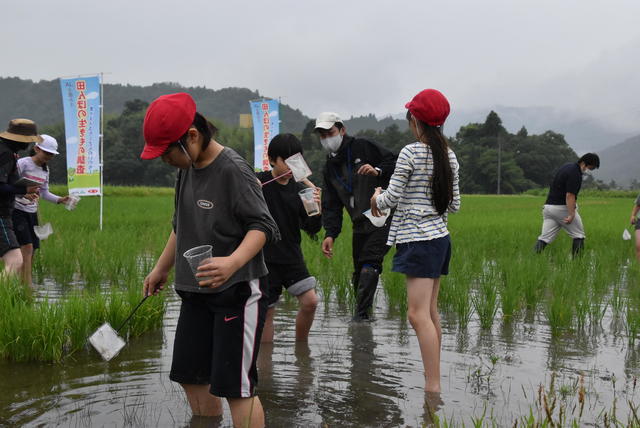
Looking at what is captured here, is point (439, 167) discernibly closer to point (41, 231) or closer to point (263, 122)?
point (41, 231)

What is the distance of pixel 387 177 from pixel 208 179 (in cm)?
250

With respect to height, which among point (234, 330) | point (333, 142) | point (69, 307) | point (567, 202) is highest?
point (333, 142)

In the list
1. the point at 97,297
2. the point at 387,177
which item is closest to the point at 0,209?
the point at 97,297

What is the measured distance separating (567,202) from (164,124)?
6.07 meters

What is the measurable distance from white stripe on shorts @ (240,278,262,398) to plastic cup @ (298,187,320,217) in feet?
4.54

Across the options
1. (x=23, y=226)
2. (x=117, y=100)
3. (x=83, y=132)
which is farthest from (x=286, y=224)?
(x=117, y=100)

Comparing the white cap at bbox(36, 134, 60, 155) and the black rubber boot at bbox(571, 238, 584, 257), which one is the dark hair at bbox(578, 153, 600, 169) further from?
the white cap at bbox(36, 134, 60, 155)

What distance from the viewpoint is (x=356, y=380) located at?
11.0ft

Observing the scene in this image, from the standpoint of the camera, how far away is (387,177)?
14.8 feet

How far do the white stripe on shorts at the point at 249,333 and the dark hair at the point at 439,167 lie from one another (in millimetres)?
1097

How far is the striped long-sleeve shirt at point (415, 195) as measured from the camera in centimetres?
295

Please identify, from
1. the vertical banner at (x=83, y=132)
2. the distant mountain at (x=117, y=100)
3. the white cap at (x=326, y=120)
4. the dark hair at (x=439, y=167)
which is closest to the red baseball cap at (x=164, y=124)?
the dark hair at (x=439, y=167)

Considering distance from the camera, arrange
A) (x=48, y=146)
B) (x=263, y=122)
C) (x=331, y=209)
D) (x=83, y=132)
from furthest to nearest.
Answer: (x=263, y=122)
(x=83, y=132)
(x=48, y=146)
(x=331, y=209)

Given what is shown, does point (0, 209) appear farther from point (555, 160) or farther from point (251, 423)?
point (555, 160)
